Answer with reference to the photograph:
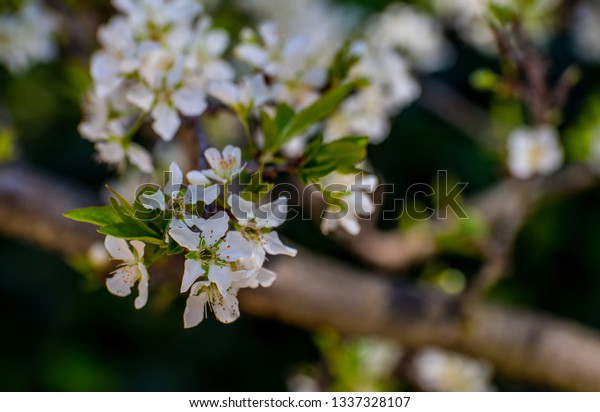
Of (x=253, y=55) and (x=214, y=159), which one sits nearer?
(x=214, y=159)

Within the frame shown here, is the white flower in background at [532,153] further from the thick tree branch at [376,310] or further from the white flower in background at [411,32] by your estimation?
the white flower in background at [411,32]

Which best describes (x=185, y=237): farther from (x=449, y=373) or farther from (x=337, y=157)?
(x=449, y=373)

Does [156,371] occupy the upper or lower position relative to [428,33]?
lower

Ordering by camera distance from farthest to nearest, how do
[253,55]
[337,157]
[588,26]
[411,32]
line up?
1. [588,26]
2. [411,32]
3. [253,55]
4. [337,157]

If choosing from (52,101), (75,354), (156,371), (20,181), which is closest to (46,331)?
(75,354)

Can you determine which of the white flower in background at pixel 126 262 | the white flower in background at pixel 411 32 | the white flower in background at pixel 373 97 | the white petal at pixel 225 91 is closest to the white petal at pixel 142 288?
the white flower in background at pixel 126 262

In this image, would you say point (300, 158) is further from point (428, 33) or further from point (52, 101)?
point (52, 101)

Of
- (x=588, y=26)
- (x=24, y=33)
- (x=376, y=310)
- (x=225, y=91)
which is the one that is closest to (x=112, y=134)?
(x=225, y=91)
